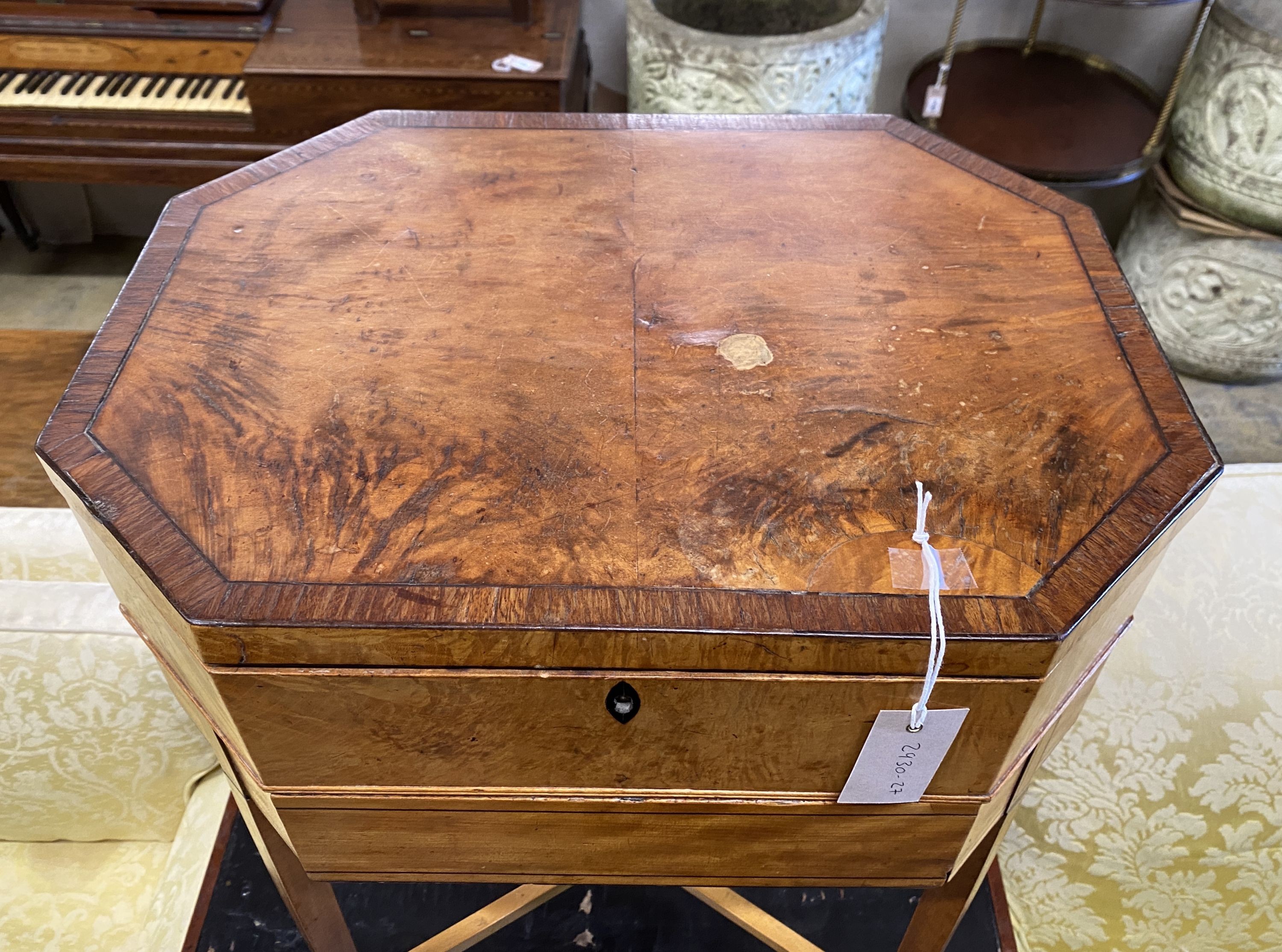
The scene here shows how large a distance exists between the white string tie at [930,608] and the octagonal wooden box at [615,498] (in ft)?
0.05

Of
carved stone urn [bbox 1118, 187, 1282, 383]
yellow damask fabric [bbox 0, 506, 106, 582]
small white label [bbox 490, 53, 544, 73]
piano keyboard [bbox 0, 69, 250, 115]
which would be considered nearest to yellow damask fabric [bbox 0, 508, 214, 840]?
yellow damask fabric [bbox 0, 506, 106, 582]

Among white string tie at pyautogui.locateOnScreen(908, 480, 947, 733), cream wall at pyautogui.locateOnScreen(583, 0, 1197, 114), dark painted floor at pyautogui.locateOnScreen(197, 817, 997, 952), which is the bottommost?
dark painted floor at pyautogui.locateOnScreen(197, 817, 997, 952)

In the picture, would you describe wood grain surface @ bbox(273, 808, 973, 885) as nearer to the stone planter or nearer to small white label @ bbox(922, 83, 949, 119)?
small white label @ bbox(922, 83, 949, 119)

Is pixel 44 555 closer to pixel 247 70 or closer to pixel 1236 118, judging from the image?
pixel 247 70

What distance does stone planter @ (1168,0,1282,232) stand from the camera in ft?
7.19

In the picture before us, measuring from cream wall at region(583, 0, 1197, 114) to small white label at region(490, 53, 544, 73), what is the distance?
57 centimetres

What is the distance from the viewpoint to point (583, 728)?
93 cm

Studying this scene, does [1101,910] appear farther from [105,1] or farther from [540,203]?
[105,1]

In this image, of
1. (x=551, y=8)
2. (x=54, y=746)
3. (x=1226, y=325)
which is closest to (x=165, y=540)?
(x=54, y=746)

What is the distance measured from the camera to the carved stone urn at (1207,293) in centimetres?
248

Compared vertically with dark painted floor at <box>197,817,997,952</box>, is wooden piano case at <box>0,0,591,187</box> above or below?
above

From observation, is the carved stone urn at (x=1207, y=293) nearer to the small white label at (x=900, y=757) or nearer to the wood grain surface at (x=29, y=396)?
the small white label at (x=900, y=757)

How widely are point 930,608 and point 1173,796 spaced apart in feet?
3.21

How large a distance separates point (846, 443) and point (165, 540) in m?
0.63
